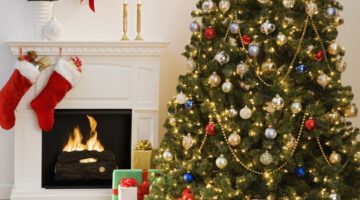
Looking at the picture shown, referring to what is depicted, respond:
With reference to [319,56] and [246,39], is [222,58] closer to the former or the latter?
[246,39]

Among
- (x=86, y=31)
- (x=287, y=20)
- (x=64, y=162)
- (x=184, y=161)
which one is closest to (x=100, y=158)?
(x=64, y=162)

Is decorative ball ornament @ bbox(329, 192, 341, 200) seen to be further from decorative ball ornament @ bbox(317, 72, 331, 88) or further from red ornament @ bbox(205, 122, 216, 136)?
red ornament @ bbox(205, 122, 216, 136)

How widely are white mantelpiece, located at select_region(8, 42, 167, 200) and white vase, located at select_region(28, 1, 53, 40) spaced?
0.87ft

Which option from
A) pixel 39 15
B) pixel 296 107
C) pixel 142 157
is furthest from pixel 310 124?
pixel 39 15

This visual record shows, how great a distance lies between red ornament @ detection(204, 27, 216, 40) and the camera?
11.7 feet

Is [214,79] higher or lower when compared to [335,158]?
higher

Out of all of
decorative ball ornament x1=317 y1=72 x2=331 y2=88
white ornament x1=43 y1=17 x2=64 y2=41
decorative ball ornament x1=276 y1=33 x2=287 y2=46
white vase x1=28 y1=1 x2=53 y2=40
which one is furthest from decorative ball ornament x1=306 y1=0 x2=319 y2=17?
white vase x1=28 y1=1 x2=53 y2=40

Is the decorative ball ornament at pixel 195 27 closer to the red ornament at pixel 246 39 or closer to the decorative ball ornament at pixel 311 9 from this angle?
the red ornament at pixel 246 39

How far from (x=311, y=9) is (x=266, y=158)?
80 centimetres

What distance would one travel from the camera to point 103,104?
4816 mm

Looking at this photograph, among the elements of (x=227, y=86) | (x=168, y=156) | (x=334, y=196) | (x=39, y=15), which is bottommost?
(x=334, y=196)

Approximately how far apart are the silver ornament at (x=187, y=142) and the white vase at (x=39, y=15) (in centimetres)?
163

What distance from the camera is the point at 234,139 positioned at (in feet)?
11.3

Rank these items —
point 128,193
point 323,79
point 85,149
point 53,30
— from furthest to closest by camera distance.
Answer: point 85,149 → point 53,30 → point 128,193 → point 323,79
